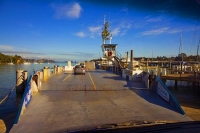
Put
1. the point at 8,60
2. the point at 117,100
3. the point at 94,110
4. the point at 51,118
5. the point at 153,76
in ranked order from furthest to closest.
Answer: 1. the point at 8,60
2. the point at 153,76
3. the point at 117,100
4. the point at 94,110
5. the point at 51,118

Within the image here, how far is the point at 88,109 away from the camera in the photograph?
853cm

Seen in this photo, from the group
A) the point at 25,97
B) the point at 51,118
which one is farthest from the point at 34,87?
the point at 51,118

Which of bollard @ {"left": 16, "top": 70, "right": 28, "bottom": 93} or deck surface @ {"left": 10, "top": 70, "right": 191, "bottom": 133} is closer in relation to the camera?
deck surface @ {"left": 10, "top": 70, "right": 191, "bottom": 133}

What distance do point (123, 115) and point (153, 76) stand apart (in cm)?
575

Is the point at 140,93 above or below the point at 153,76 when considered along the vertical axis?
below

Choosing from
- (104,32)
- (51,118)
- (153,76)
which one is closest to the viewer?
(51,118)

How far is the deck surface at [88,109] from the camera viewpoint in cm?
694

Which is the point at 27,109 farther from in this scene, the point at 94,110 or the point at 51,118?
the point at 94,110

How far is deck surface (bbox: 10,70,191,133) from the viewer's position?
694 cm

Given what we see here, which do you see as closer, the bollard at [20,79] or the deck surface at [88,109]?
the deck surface at [88,109]

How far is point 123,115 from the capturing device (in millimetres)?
7887

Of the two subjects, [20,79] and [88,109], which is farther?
[20,79]

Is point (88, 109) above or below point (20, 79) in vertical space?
below

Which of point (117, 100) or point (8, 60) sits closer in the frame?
point (117, 100)
